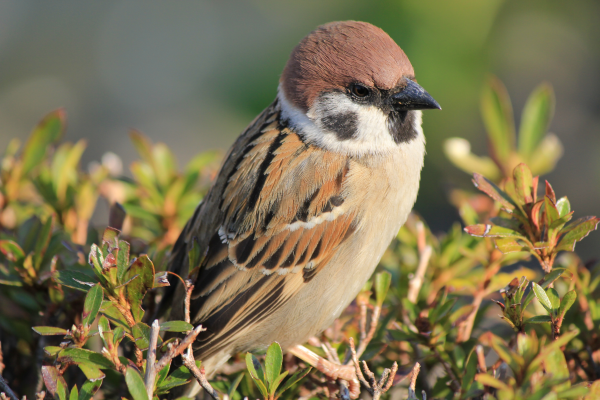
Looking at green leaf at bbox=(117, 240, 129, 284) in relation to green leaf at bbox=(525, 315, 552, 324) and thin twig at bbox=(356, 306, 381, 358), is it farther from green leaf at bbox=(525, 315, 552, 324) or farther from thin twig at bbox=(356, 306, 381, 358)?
green leaf at bbox=(525, 315, 552, 324)

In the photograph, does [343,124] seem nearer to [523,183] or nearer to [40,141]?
[523,183]

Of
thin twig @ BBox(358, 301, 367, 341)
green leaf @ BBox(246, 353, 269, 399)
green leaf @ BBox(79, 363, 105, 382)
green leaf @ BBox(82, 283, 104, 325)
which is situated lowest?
green leaf @ BBox(79, 363, 105, 382)

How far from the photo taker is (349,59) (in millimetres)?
2006

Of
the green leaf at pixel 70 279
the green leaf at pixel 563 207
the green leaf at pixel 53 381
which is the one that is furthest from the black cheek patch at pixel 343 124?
the green leaf at pixel 53 381

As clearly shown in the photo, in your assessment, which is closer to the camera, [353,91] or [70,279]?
[70,279]

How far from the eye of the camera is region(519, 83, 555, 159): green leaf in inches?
88.9

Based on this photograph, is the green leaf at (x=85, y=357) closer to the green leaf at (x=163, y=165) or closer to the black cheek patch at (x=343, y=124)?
Answer: the green leaf at (x=163, y=165)

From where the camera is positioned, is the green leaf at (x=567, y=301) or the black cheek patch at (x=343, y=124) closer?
the green leaf at (x=567, y=301)

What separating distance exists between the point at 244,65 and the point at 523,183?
462cm

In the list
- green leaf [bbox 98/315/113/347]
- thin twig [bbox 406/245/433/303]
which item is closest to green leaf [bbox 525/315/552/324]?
thin twig [bbox 406/245/433/303]

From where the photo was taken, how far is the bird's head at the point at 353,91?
6.59 ft

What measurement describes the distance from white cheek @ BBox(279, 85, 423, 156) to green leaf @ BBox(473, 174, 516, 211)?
2.01ft

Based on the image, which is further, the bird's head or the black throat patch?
the black throat patch

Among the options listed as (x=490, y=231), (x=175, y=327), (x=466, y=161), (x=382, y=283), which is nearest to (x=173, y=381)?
(x=175, y=327)
